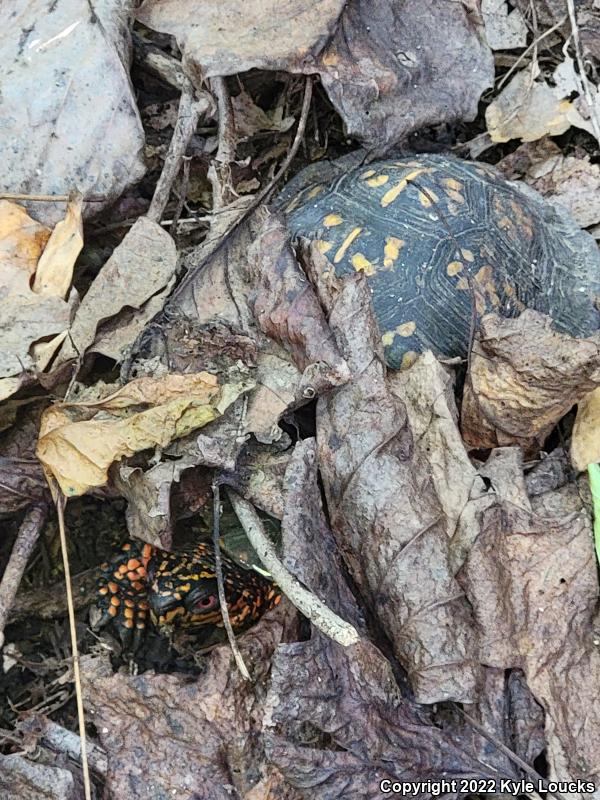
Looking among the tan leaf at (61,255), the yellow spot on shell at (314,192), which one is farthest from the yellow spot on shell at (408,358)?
the tan leaf at (61,255)

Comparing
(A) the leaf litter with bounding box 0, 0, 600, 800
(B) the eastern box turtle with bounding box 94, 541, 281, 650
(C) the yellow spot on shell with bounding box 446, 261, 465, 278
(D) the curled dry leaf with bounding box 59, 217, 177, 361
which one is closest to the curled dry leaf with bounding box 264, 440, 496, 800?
(A) the leaf litter with bounding box 0, 0, 600, 800

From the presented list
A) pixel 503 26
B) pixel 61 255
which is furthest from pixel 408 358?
pixel 503 26

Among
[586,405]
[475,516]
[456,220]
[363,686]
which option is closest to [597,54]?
[456,220]

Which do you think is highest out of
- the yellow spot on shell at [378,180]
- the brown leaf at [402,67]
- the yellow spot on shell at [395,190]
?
the brown leaf at [402,67]

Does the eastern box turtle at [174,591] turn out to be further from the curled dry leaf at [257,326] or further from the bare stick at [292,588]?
the curled dry leaf at [257,326]

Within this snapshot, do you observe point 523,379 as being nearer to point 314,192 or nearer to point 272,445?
point 272,445

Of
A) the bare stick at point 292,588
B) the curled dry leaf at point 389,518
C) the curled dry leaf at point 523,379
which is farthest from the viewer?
the curled dry leaf at point 523,379

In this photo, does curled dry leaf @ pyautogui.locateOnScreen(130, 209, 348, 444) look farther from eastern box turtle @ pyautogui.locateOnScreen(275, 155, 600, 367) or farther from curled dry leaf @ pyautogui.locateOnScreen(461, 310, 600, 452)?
curled dry leaf @ pyautogui.locateOnScreen(461, 310, 600, 452)

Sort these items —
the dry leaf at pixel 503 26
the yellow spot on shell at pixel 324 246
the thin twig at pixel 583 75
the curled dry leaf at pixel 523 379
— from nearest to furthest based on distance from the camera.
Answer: the curled dry leaf at pixel 523 379 < the yellow spot on shell at pixel 324 246 < the thin twig at pixel 583 75 < the dry leaf at pixel 503 26
